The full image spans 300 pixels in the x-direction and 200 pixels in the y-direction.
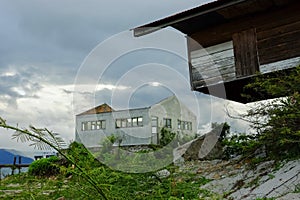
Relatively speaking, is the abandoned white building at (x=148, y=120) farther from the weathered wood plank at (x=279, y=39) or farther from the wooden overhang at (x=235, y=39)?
the weathered wood plank at (x=279, y=39)

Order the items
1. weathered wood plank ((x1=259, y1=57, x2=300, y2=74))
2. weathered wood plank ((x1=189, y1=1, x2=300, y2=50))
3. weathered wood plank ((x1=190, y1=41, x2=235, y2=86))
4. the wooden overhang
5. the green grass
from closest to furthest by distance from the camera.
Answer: the green grass < weathered wood plank ((x1=259, y1=57, x2=300, y2=74)) < the wooden overhang < weathered wood plank ((x1=189, y1=1, x2=300, y2=50)) < weathered wood plank ((x1=190, y1=41, x2=235, y2=86))

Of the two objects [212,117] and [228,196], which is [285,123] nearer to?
[212,117]

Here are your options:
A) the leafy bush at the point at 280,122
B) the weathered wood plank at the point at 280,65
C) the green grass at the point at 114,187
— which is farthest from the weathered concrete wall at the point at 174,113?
the green grass at the point at 114,187

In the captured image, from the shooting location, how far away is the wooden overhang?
8.45 meters

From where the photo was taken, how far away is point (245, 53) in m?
8.98

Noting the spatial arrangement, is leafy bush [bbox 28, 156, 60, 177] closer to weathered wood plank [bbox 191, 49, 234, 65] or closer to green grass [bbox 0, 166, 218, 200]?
green grass [bbox 0, 166, 218, 200]

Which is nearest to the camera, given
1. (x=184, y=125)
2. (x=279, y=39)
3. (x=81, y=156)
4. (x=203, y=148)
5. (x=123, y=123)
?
(x=81, y=156)

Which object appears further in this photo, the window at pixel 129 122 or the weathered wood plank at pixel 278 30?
the weathered wood plank at pixel 278 30

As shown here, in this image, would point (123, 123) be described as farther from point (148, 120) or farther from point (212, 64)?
point (212, 64)

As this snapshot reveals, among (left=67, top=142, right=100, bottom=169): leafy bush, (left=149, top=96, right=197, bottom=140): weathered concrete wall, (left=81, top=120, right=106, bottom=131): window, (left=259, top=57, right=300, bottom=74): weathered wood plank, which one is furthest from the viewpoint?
(left=259, top=57, right=300, bottom=74): weathered wood plank

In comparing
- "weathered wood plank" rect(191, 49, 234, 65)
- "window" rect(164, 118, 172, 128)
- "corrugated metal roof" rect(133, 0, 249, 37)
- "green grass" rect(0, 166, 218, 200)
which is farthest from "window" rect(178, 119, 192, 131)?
"green grass" rect(0, 166, 218, 200)

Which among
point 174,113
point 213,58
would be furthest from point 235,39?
point 174,113

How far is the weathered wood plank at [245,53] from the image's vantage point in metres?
8.83

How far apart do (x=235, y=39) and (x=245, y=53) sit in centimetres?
56
